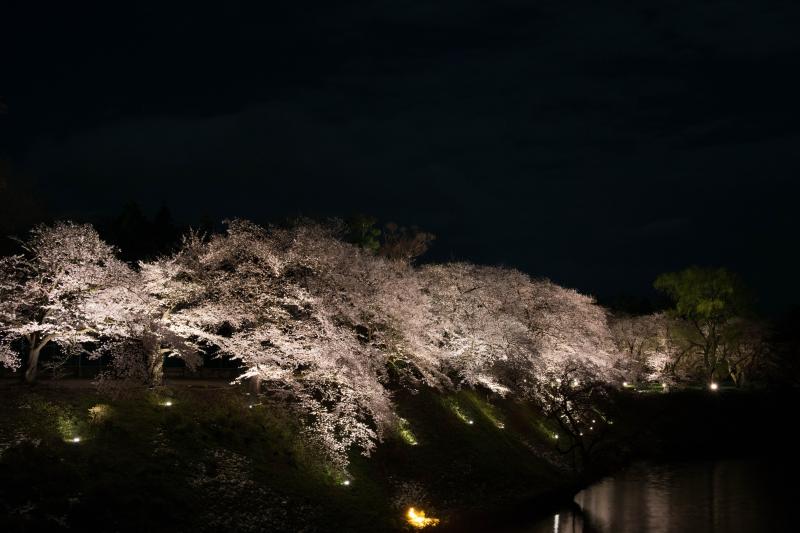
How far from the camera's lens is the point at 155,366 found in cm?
2781

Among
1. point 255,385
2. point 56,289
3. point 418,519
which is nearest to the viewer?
point 418,519

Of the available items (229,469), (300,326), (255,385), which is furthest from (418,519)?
(255,385)

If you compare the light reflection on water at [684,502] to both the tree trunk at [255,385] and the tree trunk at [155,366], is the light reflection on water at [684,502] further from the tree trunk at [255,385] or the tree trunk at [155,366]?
the tree trunk at [155,366]

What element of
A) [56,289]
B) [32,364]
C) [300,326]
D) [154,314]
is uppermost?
[300,326]

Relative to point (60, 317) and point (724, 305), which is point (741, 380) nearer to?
point (724, 305)

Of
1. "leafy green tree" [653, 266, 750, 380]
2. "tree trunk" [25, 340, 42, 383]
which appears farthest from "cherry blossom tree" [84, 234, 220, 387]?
"leafy green tree" [653, 266, 750, 380]

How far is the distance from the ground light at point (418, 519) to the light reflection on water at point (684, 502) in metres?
3.89

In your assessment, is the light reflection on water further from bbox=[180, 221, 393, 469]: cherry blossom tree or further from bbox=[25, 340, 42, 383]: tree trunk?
bbox=[25, 340, 42, 383]: tree trunk

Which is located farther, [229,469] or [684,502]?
[684,502]

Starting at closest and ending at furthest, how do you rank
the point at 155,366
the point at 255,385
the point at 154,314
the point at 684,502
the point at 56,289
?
the point at 56,289 < the point at 154,314 < the point at 155,366 < the point at 255,385 < the point at 684,502

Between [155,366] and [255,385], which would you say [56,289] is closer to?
[155,366]

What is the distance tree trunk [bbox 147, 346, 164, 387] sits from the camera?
2739 centimetres

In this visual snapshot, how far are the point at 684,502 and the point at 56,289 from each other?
2982 centimetres

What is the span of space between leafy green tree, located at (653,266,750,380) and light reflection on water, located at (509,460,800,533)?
22.6m
